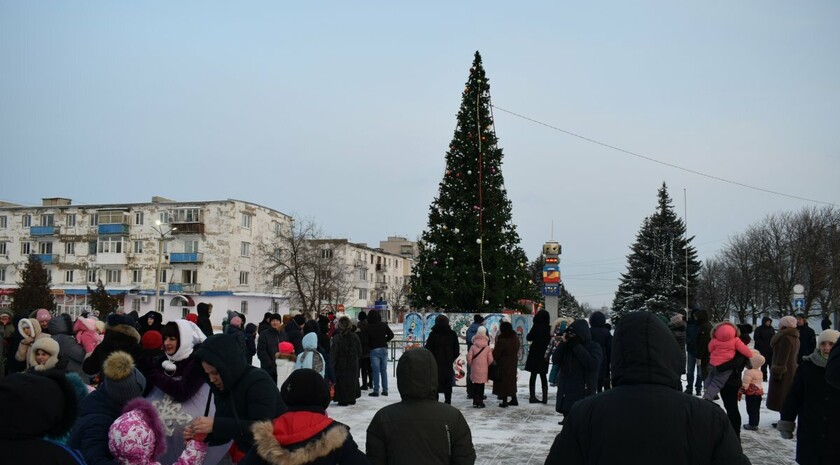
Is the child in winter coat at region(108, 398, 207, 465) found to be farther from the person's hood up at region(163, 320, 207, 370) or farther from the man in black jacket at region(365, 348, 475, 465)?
the man in black jacket at region(365, 348, 475, 465)

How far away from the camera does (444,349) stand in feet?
49.2

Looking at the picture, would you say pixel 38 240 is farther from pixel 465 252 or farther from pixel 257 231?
pixel 465 252

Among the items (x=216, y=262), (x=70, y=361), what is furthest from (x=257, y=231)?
(x=70, y=361)

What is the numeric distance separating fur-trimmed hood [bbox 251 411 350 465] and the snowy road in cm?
672

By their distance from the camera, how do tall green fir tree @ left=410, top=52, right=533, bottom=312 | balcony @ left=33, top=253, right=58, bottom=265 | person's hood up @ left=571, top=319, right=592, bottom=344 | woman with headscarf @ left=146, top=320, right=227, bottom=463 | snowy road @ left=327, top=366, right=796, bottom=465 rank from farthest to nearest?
balcony @ left=33, top=253, right=58, bottom=265, tall green fir tree @ left=410, top=52, right=533, bottom=312, person's hood up @ left=571, top=319, right=592, bottom=344, snowy road @ left=327, top=366, right=796, bottom=465, woman with headscarf @ left=146, top=320, right=227, bottom=463

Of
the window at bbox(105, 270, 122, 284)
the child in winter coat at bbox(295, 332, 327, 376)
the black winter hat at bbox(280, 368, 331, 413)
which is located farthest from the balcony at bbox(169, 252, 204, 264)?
the black winter hat at bbox(280, 368, 331, 413)

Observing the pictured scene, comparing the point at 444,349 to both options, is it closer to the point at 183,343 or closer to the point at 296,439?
the point at 183,343

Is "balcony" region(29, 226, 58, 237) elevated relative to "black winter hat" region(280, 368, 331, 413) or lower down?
elevated

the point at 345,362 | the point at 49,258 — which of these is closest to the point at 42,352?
the point at 345,362

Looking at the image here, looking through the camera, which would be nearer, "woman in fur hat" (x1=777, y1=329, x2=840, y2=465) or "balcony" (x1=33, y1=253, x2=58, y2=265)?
"woman in fur hat" (x1=777, y1=329, x2=840, y2=465)

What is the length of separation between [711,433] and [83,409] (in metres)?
3.66

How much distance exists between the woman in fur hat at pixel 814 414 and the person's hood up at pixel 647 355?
12.0 ft

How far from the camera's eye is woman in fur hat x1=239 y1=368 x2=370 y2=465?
3455 millimetres

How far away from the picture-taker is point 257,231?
251ft
